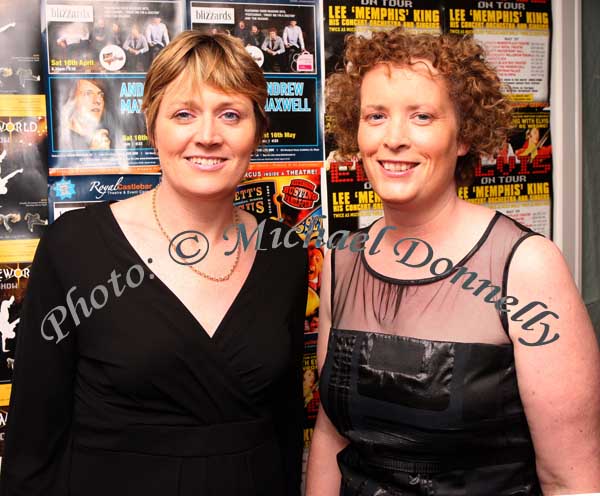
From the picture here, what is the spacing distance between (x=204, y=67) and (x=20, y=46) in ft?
1.96

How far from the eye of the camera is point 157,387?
1.26 m

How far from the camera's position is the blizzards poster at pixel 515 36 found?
1900mm

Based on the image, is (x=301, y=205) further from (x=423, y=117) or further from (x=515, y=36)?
(x=515, y=36)

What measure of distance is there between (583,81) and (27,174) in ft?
5.29

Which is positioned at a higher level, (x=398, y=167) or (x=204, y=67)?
(x=204, y=67)

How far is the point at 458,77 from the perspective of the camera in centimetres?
122

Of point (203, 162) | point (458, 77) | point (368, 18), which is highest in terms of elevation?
point (368, 18)

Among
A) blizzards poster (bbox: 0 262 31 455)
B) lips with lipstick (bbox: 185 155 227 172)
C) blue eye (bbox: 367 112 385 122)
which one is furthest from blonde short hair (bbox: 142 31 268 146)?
blizzards poster (bbox: 0 262 31 455)

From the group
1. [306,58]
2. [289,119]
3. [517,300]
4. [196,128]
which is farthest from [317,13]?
[517,300]

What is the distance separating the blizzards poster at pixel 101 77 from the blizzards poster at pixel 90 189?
18 mm

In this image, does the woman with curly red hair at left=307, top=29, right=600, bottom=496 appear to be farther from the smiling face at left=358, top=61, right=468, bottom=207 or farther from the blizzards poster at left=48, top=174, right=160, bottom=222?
the blizzards poster at left=48, top=174, right=160, bottom=222

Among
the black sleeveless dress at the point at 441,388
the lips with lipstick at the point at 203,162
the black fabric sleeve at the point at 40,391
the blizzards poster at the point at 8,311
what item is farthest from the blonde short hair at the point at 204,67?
the blizzards poster at the point at 8,311

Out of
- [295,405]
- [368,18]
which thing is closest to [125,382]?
[295,405]

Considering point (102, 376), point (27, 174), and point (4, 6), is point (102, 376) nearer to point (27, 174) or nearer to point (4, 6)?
point (27, 174)
